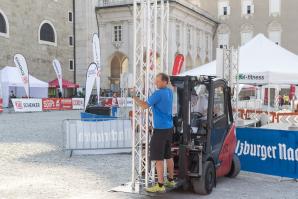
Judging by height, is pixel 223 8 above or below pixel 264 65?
above

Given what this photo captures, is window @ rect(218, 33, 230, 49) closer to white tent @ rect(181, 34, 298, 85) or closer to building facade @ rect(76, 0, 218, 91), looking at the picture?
building facade @ rect(76, 0, 218, 91)

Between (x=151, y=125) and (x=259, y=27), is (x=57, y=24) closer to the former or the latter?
(x=259, y=27)

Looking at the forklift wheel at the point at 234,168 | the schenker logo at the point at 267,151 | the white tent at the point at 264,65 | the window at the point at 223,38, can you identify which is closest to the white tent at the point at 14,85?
the white tent at the point at 264,65

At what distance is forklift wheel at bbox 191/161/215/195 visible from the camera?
6.51m

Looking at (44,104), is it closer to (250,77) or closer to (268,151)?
(250,77)

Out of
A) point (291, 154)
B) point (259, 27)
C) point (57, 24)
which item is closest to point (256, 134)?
point (291, 154)

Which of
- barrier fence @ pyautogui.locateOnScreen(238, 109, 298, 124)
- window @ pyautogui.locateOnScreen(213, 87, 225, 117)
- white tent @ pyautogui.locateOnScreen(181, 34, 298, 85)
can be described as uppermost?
white tent @ pyautogui.locateOnScreen(181, 34, 298, 85)

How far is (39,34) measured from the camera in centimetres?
4166

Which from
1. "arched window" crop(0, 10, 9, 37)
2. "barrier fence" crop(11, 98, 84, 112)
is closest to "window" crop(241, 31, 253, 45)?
"barrier fence" crop(11, 98, 84, 112)

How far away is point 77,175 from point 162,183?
266 cm

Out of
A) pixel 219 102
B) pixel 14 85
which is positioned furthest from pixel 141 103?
pixel 14 85

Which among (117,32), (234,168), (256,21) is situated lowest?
(234,168)

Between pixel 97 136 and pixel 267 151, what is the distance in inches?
173

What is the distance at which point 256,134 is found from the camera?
823 centimetres
